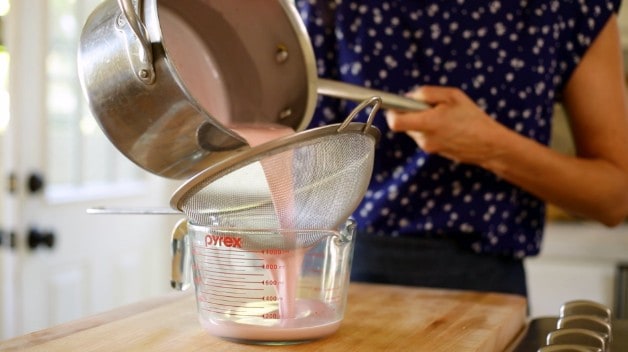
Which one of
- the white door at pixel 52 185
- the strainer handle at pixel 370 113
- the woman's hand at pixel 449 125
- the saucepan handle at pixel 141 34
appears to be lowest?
the white door at pixel 52 185

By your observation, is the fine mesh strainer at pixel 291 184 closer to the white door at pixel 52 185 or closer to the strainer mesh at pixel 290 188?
the strainer mesh at pixel 290 188

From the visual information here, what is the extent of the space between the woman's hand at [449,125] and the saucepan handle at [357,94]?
0.12 feet

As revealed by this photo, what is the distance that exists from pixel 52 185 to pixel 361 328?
1549 millimetres

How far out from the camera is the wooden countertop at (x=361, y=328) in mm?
764

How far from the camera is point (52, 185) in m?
2.20

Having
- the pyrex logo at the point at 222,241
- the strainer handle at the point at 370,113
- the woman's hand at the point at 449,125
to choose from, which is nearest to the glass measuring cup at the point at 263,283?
the pyrex logo at the point at 222,241

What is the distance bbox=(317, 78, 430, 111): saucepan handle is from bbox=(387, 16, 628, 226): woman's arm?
0.04 metres

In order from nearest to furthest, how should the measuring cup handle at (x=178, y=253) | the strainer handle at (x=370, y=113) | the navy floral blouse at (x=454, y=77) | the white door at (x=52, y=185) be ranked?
the strainer handle at (x=370, y=113) → the measuring cup handle at (x=178, y=253) → the navy floral blouse at (x=454, y=77) → the white door at (x=52, y=185)

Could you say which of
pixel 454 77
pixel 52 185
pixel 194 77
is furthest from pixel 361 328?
pixel 52 185

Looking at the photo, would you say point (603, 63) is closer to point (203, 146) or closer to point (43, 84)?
point (203, 146)

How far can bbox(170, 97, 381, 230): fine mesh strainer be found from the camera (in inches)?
29.0

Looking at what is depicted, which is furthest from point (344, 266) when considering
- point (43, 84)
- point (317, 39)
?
point (43, 84)

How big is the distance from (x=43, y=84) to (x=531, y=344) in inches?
63.3

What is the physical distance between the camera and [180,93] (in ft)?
2.55
